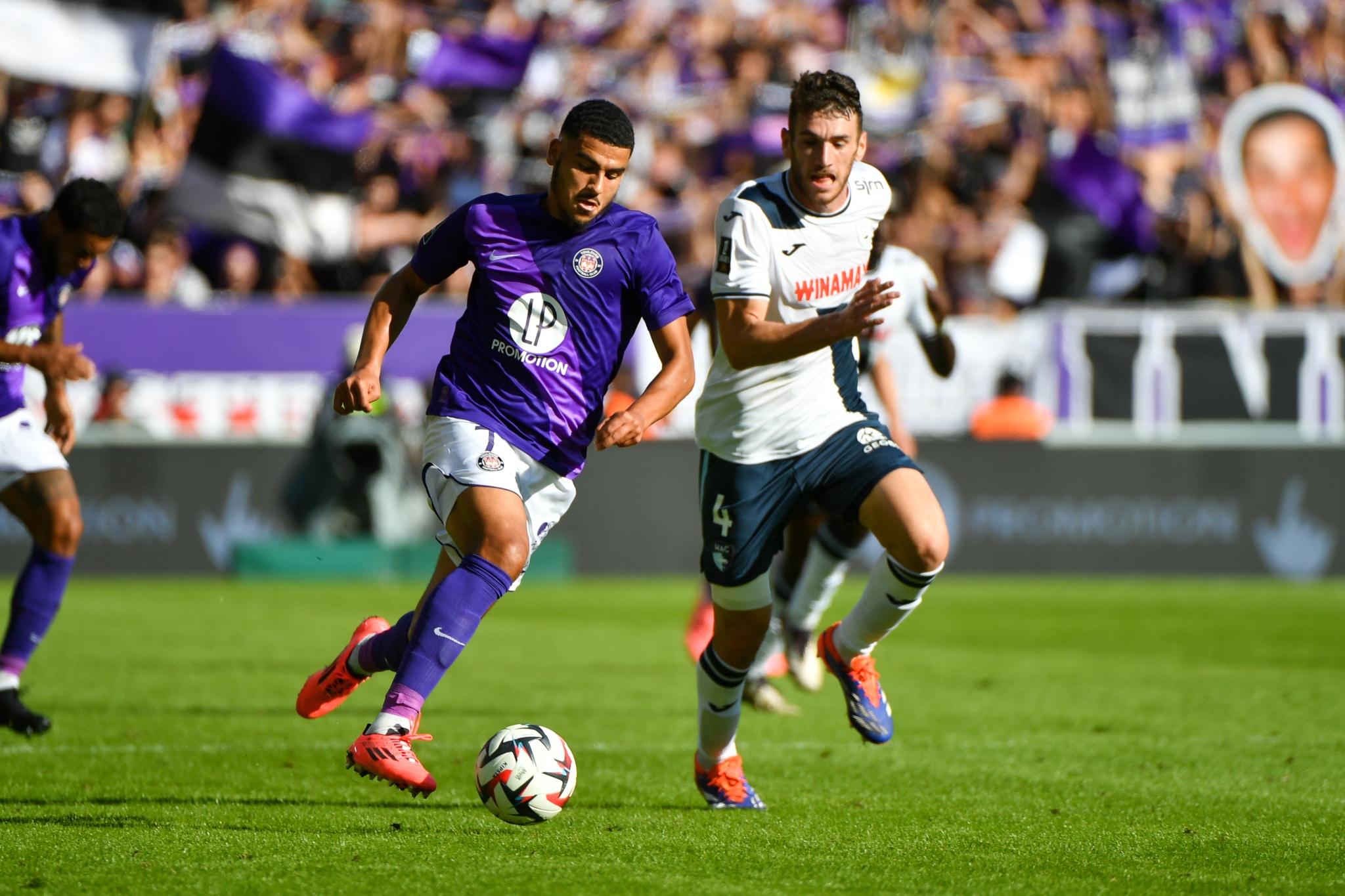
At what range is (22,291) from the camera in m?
7.11

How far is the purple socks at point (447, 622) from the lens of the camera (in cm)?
512

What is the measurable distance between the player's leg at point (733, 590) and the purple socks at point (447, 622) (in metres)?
0.81

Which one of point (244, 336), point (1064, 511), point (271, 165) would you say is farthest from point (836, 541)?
point (271, 165)

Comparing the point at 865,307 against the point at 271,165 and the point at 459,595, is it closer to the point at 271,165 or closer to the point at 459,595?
the point at 459,595

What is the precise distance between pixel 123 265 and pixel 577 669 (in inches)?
363

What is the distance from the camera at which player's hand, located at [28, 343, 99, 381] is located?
597 centimetres

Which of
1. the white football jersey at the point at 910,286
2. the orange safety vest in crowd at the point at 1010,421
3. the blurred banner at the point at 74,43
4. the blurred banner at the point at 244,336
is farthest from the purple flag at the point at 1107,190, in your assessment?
the white football jersey at the point at 910,286

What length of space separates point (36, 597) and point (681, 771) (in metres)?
3.06

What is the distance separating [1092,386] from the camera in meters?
17.3

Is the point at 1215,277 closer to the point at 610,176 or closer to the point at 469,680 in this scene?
the point at 469,680

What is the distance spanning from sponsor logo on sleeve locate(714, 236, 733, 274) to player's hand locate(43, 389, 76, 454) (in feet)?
11.6

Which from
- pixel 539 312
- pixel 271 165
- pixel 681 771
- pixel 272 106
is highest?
pixel 272 106

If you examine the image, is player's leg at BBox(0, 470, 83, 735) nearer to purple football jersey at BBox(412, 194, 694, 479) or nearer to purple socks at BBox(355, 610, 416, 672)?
purple socks at BBox(355, 610, 416, 672)

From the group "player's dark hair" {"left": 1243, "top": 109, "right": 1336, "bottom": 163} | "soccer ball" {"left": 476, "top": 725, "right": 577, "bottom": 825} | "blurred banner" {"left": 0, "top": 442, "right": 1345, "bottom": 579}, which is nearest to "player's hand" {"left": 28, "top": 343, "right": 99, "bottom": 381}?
"soccer ball" {"left": 476, "top": 725, "right": 577, "bottom": 825}
